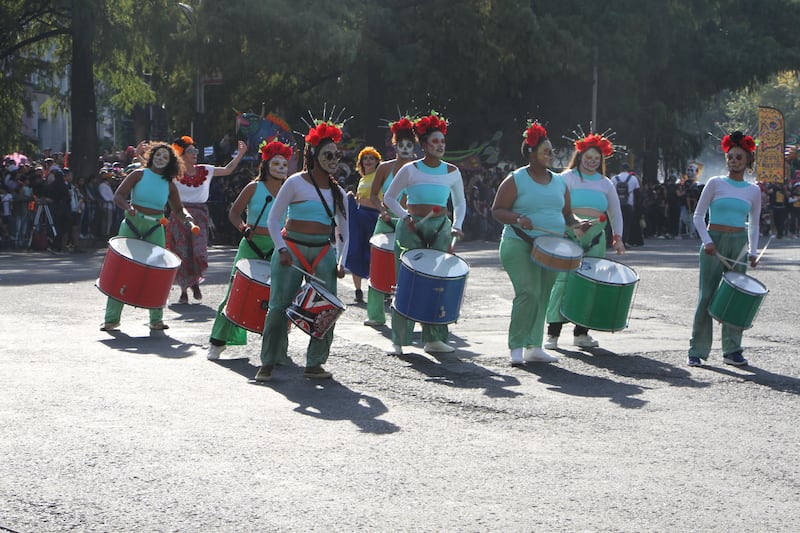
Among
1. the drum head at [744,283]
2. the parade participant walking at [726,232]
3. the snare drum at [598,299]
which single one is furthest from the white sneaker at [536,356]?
the drum head at [744,283]

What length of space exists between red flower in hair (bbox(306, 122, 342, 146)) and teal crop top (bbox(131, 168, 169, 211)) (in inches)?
143

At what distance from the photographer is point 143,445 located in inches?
291

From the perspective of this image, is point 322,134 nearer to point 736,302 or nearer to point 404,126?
point 404,126

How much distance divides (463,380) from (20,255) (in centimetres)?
1642

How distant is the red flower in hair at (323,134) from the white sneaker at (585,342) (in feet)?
10.4

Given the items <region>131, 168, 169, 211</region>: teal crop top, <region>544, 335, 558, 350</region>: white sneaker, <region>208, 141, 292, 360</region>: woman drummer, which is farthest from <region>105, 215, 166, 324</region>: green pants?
<region>544, 335, 558, 350</region>: white sneaker

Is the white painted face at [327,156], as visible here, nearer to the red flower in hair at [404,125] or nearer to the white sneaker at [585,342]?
the red flower in hair at [404,125]

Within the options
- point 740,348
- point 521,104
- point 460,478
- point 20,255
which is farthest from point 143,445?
point 521,104

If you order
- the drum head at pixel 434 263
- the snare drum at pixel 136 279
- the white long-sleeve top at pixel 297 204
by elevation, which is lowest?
the snare drum at pixel 136 279

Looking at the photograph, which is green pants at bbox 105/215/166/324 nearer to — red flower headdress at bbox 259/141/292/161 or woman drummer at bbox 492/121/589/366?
red flower headdress at bbox 259/141/292/161

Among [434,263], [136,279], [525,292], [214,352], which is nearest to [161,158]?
[136,279]

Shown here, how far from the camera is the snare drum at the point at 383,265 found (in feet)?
42.5

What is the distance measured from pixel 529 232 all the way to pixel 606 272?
2.98 ft

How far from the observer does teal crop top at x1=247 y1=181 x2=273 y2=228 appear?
11547 millimetres
